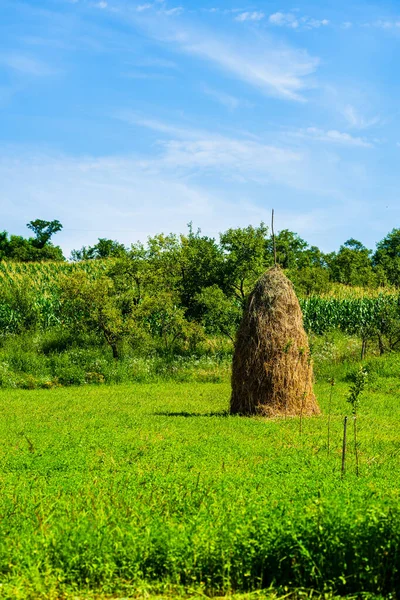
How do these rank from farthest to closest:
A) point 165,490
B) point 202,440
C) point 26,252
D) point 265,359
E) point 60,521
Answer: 1. point 26,252
2. point 265,359
3. point 202,440
4. point 165,490
5. point 60,521

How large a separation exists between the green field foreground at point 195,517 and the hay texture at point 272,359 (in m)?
3.13

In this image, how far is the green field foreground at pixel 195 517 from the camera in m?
5.97

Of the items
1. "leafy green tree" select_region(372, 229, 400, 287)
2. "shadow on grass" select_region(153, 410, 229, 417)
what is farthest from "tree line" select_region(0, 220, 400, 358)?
"leafy green tree" select_region(372, 229, 400, 287)

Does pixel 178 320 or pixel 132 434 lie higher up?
pixel 178 320

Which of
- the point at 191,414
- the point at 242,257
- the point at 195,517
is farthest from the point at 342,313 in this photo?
the point at 195,517

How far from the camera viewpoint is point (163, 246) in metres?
34.3

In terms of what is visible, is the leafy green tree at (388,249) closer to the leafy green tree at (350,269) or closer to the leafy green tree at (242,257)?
the leafy green tree at (350,269)

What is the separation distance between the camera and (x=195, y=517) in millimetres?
6434

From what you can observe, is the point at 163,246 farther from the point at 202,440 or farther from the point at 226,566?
the point at 226,566

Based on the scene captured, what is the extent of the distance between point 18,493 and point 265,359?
26.5ft

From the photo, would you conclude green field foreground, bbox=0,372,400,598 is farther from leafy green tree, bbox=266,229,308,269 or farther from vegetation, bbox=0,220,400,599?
leafy green tree, bbox=266,229,308,269

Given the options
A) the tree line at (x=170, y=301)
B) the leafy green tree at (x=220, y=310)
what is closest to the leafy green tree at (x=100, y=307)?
the tree line at (x=170, y=301)

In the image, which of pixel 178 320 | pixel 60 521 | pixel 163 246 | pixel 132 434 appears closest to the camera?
pixel 60 521

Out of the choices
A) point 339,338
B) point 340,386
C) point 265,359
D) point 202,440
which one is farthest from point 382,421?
point 339,338
